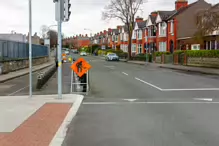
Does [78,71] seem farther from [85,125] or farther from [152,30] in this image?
[152,30]

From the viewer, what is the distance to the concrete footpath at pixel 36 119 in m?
6.97

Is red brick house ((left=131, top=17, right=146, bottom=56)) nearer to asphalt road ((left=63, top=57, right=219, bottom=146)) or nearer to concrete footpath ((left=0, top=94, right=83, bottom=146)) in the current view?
asphalt road ((left=63, top=57, right=219, bottom=146))

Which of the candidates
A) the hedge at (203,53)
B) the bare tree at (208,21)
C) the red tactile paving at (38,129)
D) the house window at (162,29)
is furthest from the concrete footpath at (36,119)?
the house window at (162,29)

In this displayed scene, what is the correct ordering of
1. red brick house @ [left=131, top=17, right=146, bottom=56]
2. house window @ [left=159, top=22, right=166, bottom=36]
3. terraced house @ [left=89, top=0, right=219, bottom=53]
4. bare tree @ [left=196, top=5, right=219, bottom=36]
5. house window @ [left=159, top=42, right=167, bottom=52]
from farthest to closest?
red brick house @ [left=131, top=17, right=146, bottom=56], house window @ [left=159, top=22, right=166, bottom=36], house window @ [left=159, top=42, right=167, bottom=52], terraced house @ [left=89, top=0, right=219, bottom=53], bare tree @ [left=196, top=5, right=219, bottom=36]

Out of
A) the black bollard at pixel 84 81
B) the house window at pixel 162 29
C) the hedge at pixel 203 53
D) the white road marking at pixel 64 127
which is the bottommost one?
the white road marking at pixel 64 127

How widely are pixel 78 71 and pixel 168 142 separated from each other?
8993 millimetres

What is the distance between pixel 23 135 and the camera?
730 cm

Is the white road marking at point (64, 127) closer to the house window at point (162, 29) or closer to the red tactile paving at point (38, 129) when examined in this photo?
the red tactile paving at point (38, 129)

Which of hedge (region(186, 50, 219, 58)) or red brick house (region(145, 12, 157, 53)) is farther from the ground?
red brick house (region(145, 12, 157, 53))

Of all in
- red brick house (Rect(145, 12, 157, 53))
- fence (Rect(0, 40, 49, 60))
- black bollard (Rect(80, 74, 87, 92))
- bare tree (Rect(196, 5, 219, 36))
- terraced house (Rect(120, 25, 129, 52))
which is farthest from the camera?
terraced house (Rect(120, 25, 129, 52))

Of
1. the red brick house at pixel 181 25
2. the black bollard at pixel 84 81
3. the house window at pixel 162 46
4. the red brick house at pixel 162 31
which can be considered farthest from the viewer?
the house window at pixel 162 46

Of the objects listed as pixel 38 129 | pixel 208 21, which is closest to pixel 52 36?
pixel 208 21

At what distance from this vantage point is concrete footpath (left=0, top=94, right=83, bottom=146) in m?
6.97

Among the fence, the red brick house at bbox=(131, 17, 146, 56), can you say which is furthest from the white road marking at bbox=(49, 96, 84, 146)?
the red brick house at bbox=(131, 17, 146, 56)
